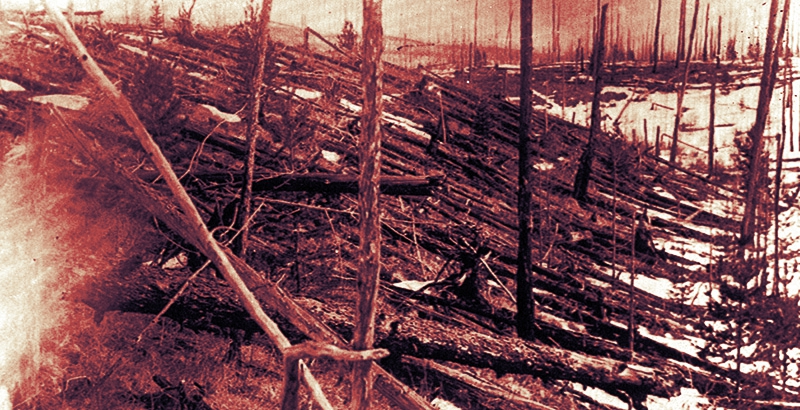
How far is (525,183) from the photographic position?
6762 mm

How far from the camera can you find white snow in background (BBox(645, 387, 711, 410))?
5740 mm

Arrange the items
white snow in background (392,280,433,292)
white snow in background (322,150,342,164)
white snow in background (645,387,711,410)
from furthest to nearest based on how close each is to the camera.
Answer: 1. white snow in background (322,150,342,164)
2. white snow in background (392,280,433,292)
3. white snow in background (645,387,711,410)

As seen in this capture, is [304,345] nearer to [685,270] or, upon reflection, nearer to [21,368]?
[21,368]

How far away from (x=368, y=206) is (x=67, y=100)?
423 cm

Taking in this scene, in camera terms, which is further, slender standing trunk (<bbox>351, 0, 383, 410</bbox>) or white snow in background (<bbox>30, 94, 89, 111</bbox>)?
white snow in background (<bbox>30, 94, 89, 111</bbox>)

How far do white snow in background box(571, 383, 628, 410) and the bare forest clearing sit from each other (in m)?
0.03

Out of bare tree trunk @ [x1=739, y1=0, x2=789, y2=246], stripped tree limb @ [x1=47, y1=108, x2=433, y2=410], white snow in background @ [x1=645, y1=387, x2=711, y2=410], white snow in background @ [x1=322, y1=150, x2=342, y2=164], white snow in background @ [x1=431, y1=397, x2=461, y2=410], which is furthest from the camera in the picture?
white snow in background @ [x1=322, y1=150, x2=342, y2=164]

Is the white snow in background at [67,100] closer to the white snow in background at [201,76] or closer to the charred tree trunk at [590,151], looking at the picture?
the white snow in background at [201,76]

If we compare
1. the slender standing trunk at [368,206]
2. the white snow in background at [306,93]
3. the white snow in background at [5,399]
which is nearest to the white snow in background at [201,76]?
the white snow in background at [306,93]

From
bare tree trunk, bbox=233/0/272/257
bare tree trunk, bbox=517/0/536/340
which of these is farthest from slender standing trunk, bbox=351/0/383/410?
bare tree trunk, bbox=517/0/536/340

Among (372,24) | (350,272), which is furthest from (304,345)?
(350,272)

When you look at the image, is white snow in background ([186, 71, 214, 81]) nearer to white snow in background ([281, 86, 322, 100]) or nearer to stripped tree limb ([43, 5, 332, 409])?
white snow in background ([281, 86, 322, 100])

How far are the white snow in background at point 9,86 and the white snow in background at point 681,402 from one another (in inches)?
262

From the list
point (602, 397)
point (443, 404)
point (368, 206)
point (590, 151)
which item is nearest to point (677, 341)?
point (602, 397)
